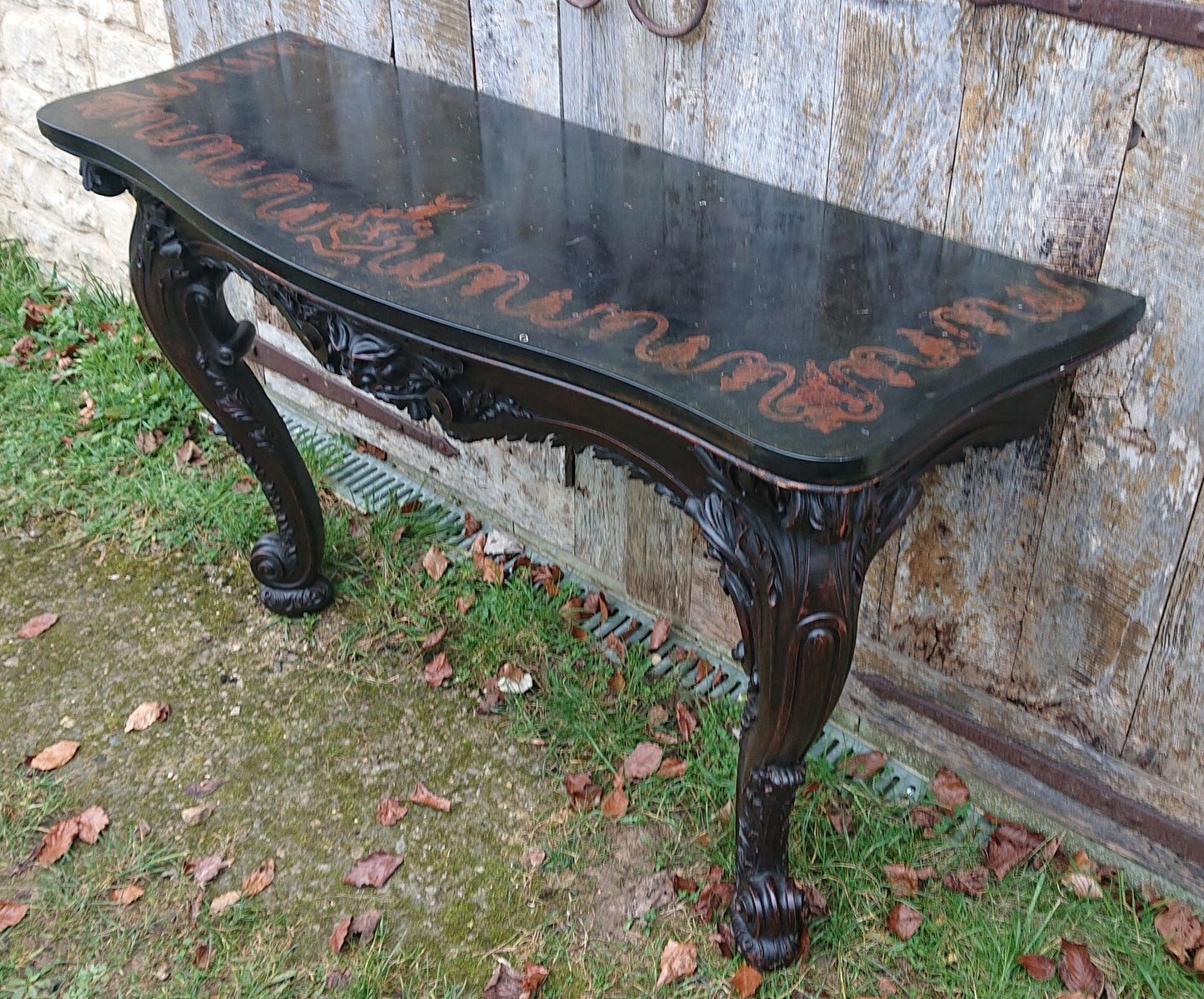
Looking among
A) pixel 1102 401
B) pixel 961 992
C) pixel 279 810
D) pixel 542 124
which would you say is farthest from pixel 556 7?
pixel 961 992

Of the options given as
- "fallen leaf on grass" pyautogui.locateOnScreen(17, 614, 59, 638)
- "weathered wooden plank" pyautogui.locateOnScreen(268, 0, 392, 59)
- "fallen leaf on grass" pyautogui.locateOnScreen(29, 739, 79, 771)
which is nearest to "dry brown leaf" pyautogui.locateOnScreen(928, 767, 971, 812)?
"fallen leaf on grass" pyautogui.locateOnScreen(29, 739, 79, 771)

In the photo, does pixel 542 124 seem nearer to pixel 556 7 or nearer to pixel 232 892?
pixel 556 7

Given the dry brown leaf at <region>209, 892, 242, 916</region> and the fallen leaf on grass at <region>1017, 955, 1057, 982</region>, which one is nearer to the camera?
the fallen leaf on grass at <region>1017, 955, 1057, 982</region>

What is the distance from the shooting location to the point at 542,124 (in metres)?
2.21

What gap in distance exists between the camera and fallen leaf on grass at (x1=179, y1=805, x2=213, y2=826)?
2.33 m

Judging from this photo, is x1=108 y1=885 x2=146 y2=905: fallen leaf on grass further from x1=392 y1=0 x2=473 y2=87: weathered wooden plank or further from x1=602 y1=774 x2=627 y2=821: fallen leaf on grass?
x1=392 y1=0 x2=473 y2=87: weathered wooden plank

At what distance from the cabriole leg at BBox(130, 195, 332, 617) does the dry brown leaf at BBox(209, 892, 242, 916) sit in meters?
0.80

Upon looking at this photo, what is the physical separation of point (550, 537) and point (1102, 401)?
1.46 m

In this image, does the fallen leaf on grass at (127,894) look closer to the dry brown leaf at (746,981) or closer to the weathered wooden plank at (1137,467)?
the dry brown leaf at (746,981)

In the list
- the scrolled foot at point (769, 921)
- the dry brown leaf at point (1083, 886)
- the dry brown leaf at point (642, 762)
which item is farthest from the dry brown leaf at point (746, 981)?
the dry brown leaf at point (1083, 886)

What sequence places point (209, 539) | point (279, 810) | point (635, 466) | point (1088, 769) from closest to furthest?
point (635, 466), point (1088, 769), point (279, 810), point (209, 539)

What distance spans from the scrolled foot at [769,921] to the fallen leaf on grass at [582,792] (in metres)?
0.42

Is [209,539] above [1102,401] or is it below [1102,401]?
below

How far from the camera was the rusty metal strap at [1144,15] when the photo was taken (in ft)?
4.75
